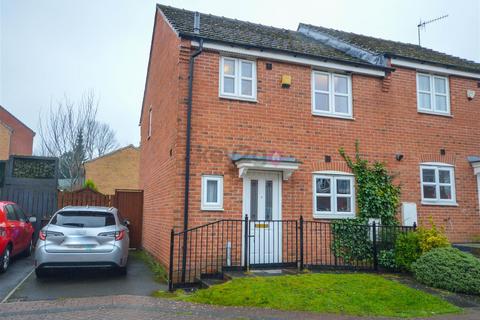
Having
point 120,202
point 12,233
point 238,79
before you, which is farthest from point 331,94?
point 12,233

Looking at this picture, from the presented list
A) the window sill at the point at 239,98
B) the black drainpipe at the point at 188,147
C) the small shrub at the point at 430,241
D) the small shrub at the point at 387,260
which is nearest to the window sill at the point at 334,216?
the small shrub at the point at 387,260

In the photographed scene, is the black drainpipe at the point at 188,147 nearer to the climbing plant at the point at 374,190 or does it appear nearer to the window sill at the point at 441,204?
the climbing plant at the point at 374,190

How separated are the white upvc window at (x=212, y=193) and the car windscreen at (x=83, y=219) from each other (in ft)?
7.04

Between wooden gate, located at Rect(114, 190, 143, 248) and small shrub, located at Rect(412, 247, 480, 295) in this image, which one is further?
wooden gate, located at Rect(114, 190, 143, 248)

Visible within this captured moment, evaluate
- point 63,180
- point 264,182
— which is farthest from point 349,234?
point 63,180

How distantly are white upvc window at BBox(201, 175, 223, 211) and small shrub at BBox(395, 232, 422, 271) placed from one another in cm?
444

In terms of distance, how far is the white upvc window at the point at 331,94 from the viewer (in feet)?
38.2

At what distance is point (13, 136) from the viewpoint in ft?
119

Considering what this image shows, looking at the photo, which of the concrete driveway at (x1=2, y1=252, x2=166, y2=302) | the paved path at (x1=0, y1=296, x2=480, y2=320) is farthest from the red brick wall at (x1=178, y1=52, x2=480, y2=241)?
the paved path at (x1=0, y1=296, x2=480, y2=320)

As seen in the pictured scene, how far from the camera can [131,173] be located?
3212 centimetres

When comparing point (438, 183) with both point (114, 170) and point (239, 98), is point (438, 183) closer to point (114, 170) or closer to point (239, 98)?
point (239, 98)

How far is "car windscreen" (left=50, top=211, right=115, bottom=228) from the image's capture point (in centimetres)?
896

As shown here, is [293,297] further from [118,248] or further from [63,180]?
[63,180]

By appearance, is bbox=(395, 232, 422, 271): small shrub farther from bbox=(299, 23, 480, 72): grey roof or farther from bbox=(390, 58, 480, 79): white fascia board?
bbox=(299, 23, 480, 72): grey roof
